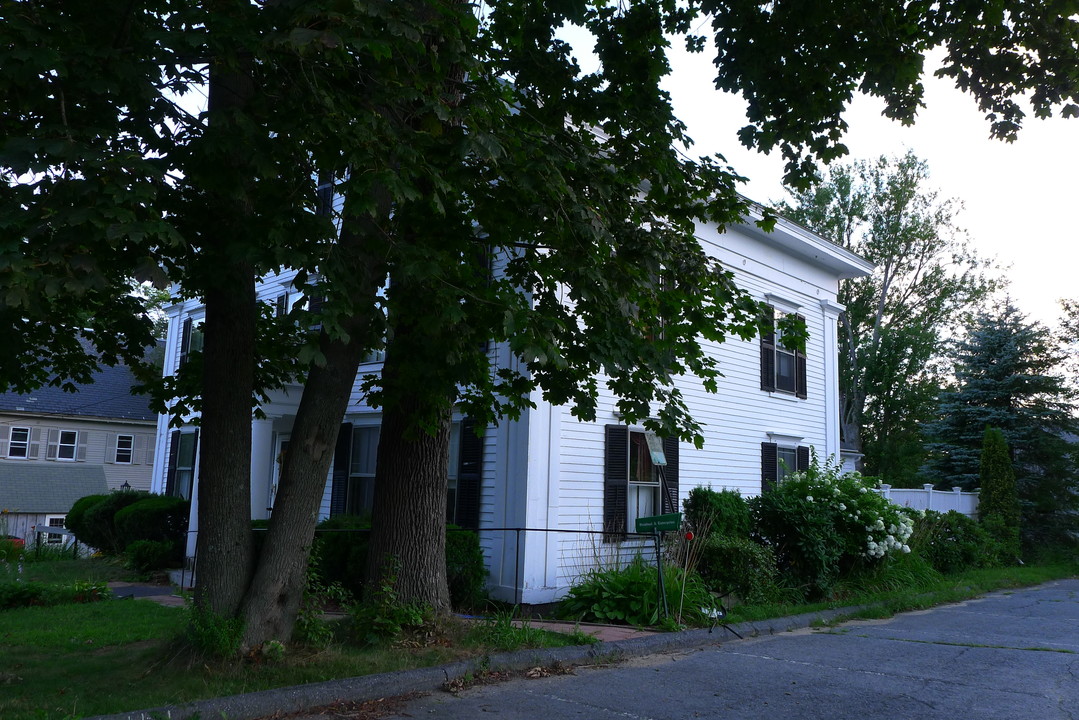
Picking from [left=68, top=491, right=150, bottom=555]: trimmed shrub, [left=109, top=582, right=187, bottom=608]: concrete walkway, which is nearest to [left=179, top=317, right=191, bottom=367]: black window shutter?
[left=68, top=491, right=150, bottom=555]: trimmed shrub

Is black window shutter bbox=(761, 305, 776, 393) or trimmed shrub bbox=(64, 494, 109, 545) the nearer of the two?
black window shutter bbox=(761, 305, 776, 393)

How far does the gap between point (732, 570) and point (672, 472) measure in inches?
113

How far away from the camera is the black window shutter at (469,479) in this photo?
1247cm

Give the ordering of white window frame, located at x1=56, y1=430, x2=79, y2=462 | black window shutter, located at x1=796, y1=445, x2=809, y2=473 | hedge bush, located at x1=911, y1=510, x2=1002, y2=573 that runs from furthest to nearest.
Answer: white window frame, located at x1=56, y1=430, x2=79, y2=462 → black window shutter, located at x1=796, y1=445, x2=809, y2=473 → hedge bush, located at x1=911, y1=510, x2=1002, y2=573

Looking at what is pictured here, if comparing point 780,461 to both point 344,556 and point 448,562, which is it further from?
point 344,556

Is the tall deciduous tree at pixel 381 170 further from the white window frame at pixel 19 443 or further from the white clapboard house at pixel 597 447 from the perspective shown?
the white window frame at pixel 19 443

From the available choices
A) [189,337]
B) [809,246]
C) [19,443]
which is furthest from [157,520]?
[19,443]

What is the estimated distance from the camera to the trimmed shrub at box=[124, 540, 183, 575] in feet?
48.4

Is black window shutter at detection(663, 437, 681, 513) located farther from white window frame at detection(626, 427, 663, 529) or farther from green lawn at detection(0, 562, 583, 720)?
green lawn at detection(0, 562, 583, 720)

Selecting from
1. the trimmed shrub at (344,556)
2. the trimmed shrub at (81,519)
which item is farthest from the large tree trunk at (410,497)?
the trimmed shrub at (81,519)

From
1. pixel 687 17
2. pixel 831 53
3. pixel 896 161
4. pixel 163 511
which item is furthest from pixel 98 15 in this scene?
pixel 896 161

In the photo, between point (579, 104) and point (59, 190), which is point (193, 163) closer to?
point (59, 190)

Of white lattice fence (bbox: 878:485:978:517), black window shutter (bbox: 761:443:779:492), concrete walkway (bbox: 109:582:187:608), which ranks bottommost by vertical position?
concrete walkway (bbox: 109:582:187:608)

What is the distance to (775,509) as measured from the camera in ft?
42.3
